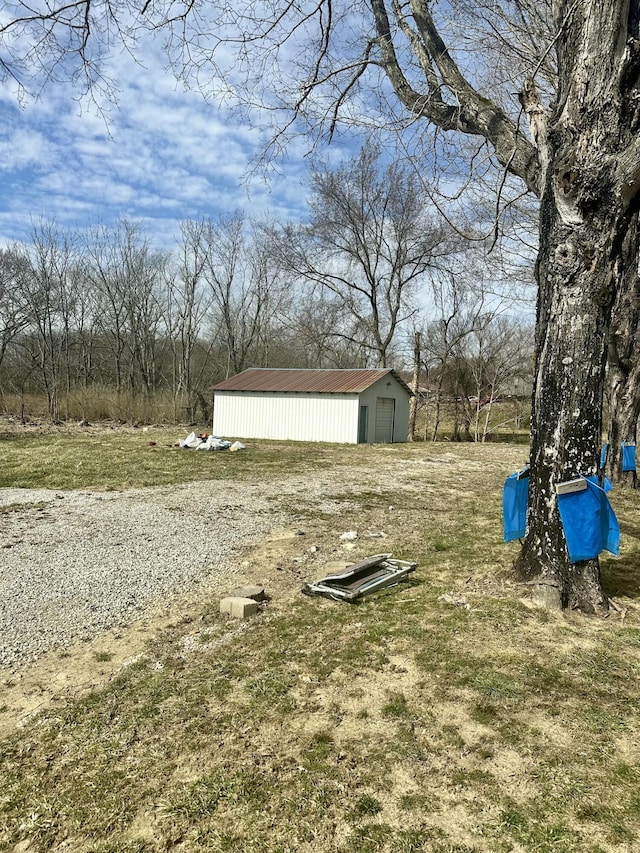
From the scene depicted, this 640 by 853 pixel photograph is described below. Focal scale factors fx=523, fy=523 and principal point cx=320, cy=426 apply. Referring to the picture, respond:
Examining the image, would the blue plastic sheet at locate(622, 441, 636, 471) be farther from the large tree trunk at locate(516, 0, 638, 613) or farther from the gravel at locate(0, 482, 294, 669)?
the large tree trunk at locate(516, 0, 638, 613)

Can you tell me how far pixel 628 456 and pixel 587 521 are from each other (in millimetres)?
7583

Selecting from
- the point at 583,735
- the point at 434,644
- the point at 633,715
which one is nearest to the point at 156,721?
the point at 434,644

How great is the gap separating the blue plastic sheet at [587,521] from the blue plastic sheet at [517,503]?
1.67 ft

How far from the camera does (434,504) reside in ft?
28.1

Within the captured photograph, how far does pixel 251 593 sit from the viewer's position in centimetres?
420

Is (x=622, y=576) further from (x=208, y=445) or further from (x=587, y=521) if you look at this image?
(x=208, y=445)

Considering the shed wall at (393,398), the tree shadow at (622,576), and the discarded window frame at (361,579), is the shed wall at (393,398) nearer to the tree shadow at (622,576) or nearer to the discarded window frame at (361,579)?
the tree shadow at (622,576)

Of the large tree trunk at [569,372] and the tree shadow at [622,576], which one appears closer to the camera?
the large tree trunk at [569,372]

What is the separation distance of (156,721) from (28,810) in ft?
2.15

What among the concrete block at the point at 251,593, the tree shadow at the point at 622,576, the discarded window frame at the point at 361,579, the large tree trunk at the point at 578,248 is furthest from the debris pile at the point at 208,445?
the large tree trunk at the point at 578,248

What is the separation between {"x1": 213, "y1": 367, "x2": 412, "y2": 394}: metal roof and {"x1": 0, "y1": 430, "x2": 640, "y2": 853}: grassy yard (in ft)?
54.0

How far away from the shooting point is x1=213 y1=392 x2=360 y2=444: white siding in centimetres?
2044

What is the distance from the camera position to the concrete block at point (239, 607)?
153 inches

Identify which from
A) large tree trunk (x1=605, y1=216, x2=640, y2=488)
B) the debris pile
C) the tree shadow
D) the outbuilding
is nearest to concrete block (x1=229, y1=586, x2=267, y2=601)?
the tree shadow
